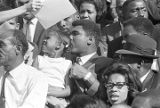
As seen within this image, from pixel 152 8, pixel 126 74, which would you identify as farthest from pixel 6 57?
pixel 152 8

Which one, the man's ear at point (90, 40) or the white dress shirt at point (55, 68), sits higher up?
the man's ear at point (90, 40)

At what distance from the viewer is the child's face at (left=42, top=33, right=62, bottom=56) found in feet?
22.9

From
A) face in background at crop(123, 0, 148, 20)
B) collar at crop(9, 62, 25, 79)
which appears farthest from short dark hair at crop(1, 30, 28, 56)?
face in background at crop(123, 0, 148, 20)

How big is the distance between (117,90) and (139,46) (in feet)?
2.61

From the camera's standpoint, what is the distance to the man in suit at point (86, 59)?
6.02m

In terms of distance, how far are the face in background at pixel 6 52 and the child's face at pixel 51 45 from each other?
108 cm

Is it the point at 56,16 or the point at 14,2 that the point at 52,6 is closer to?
the point at 56,16

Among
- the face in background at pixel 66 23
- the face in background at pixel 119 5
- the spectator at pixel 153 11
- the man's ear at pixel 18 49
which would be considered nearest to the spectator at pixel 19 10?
the man's ear at pixel 18 49

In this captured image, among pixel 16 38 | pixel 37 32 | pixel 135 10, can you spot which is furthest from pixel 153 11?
pixel 16 38

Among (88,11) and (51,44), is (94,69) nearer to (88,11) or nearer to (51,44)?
(51,44)

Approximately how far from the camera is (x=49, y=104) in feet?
20.7

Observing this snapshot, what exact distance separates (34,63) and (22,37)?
86 cm

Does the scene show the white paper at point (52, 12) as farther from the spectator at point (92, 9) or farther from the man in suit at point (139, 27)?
the spectator at point (92, 9)

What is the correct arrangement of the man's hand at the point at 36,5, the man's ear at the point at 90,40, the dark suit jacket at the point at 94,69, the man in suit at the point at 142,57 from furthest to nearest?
1. the man's ear at the point at 90,40
2. the man's hand at the point at 36,5
3. the dark suit jacket at the point at 94,69
4. the man in suit at the point at 142,57
